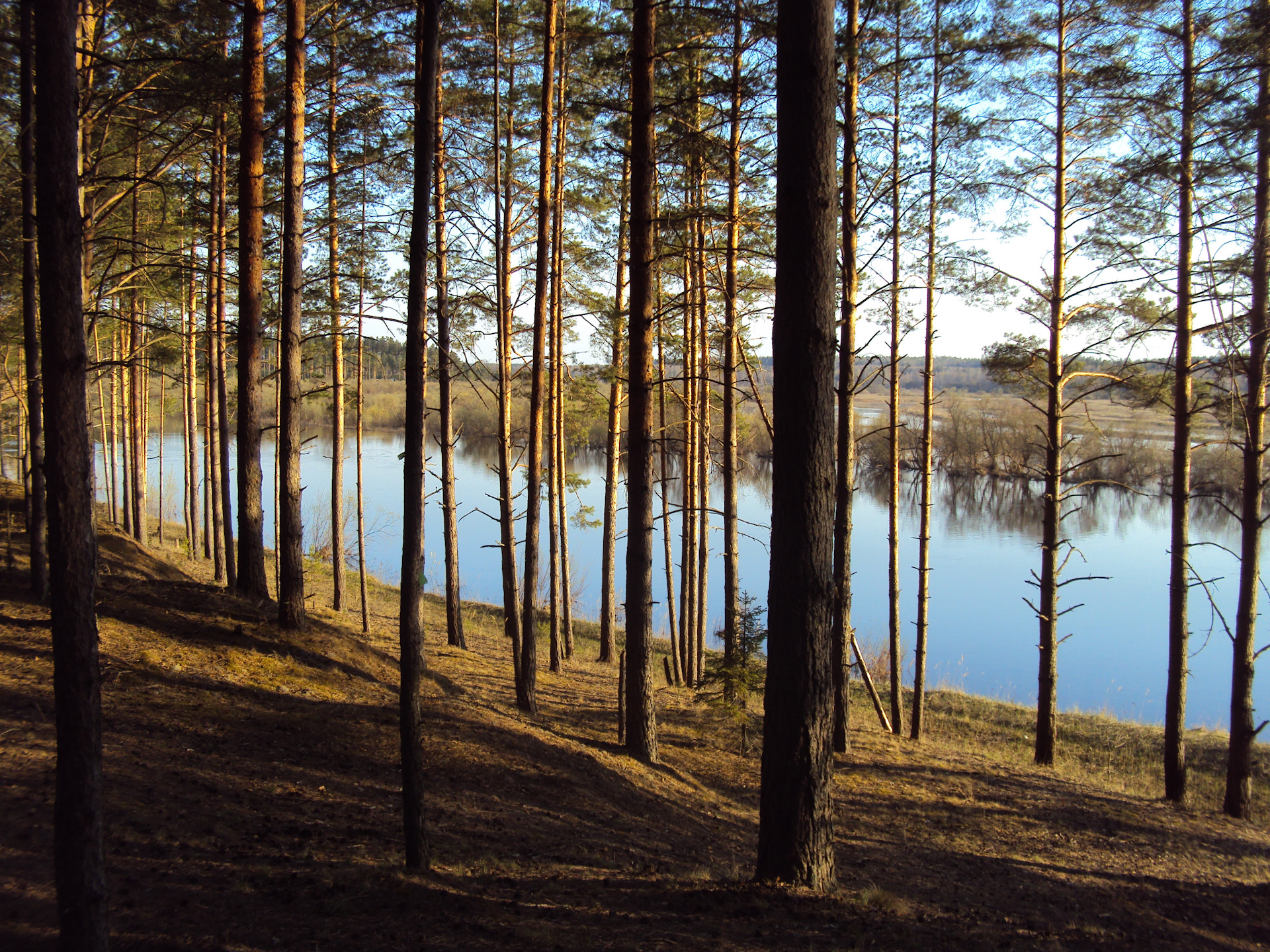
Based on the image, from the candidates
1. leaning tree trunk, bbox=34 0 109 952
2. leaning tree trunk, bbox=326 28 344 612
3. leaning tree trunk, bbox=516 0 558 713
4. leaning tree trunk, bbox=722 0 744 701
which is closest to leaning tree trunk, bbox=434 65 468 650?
leaning tree trunk, bbox=326 28 344 612

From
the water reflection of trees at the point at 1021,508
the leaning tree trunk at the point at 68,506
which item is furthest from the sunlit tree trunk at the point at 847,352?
the water reflection of trees at the point at 1021,508

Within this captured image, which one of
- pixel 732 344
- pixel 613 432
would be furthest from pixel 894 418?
pixel 613 432

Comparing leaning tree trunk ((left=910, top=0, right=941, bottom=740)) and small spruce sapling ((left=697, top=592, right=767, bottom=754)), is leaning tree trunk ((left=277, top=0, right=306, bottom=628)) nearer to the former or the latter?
small spruce sapling ((left=697, top=592, right=767, bottom=754))

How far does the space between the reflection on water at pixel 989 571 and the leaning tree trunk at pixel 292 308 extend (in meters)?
4.47

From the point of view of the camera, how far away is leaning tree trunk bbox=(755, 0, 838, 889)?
4328 millimetres

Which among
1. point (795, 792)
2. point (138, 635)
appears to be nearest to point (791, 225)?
point (795, 792)

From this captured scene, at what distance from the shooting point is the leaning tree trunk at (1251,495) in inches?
314

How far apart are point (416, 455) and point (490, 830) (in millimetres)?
2996

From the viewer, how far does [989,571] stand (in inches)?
987

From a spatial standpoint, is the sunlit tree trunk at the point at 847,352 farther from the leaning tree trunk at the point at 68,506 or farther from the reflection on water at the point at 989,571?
the leaning tree trunk at the point at 68,506

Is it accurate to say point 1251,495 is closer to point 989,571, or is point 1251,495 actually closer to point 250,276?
point 250,276

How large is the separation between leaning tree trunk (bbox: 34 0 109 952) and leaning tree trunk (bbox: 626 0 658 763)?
16.1 feet

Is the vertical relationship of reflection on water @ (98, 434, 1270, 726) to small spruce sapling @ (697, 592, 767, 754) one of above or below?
below

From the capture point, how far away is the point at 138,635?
6801 mm
